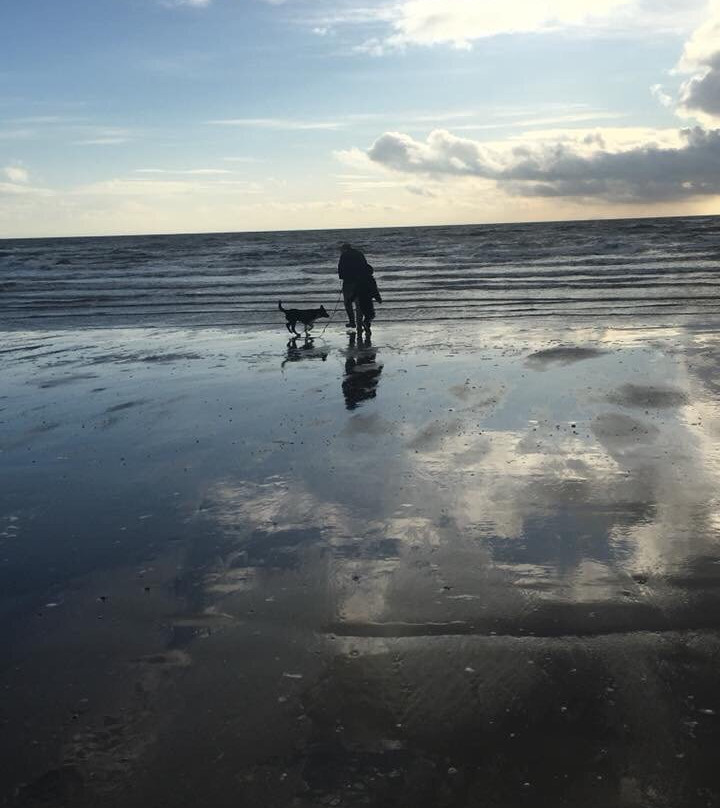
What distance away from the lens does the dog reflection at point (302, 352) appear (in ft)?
46.3

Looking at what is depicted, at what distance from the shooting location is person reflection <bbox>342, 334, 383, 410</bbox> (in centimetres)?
1046

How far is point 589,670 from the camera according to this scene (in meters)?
3.85

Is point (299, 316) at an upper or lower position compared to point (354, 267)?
lower

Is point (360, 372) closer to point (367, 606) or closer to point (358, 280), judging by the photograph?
point (358, 280)

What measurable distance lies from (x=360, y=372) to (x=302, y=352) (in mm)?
2847

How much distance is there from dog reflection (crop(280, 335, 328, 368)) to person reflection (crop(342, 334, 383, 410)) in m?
0.56

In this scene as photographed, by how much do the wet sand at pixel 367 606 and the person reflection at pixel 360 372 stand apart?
74 centimetres

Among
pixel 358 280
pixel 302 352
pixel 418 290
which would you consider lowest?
pixel 302 352

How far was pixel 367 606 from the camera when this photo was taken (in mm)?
4594

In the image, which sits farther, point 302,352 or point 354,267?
point 354,267

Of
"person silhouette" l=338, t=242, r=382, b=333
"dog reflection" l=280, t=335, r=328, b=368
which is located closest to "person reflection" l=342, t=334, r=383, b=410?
"dog reflection" l=280, t=335, r=328, b=368

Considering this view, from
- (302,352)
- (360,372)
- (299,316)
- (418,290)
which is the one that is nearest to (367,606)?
(360,372)

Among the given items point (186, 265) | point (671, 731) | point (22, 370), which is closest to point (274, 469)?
point (671, 731)

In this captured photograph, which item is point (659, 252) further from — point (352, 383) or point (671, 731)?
point (671, 731)
